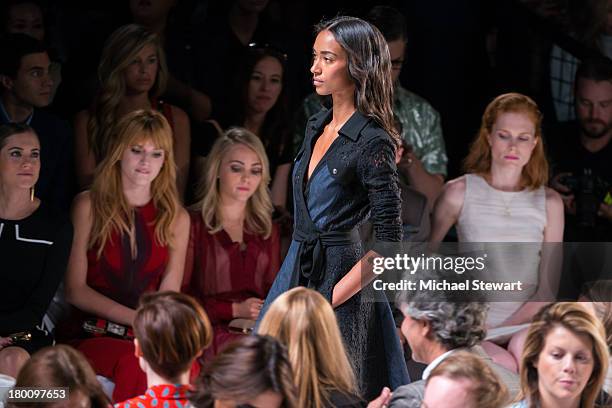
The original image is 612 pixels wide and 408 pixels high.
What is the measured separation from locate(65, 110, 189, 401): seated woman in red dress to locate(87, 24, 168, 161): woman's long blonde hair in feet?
0.99

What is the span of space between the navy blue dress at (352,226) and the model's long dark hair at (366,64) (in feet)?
0.10

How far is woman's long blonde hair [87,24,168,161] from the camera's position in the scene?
525 cm

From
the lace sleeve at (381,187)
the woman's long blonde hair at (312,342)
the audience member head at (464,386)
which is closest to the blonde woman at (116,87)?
the lace sleeve at (381,187)

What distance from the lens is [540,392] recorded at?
381 centimetres

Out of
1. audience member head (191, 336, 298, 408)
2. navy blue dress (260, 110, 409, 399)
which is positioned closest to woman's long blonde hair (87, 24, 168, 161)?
navy blue dress (260, 110, 409, 399)

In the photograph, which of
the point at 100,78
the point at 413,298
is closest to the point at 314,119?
the point at 413,298

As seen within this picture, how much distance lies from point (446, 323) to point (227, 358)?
774 mm

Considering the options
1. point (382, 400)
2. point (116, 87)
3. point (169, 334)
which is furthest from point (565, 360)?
point (116, 87)

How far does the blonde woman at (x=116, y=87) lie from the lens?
207 inches

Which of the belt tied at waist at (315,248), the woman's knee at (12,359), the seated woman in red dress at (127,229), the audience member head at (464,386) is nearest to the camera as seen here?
the audience member head at (464,386)

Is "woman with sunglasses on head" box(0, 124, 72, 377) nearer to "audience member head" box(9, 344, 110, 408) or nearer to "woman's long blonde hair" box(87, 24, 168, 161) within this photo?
"woman's long blonde hair" box(87, 24, 168, 161)

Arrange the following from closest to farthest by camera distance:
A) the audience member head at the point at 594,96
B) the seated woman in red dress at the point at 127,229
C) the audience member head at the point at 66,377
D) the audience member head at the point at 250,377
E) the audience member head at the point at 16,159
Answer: the audience member head at the point at 250,377, the audience member head at the point at 66,377, the audience member head at the point at 16,159, the seated woman in red dress at the point at 127,229, the audience member head at the point at 594,96

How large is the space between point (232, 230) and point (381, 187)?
149cm

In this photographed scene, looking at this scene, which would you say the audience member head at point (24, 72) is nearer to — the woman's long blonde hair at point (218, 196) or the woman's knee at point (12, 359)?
the woman's long blonde hair at point (218, 196)
